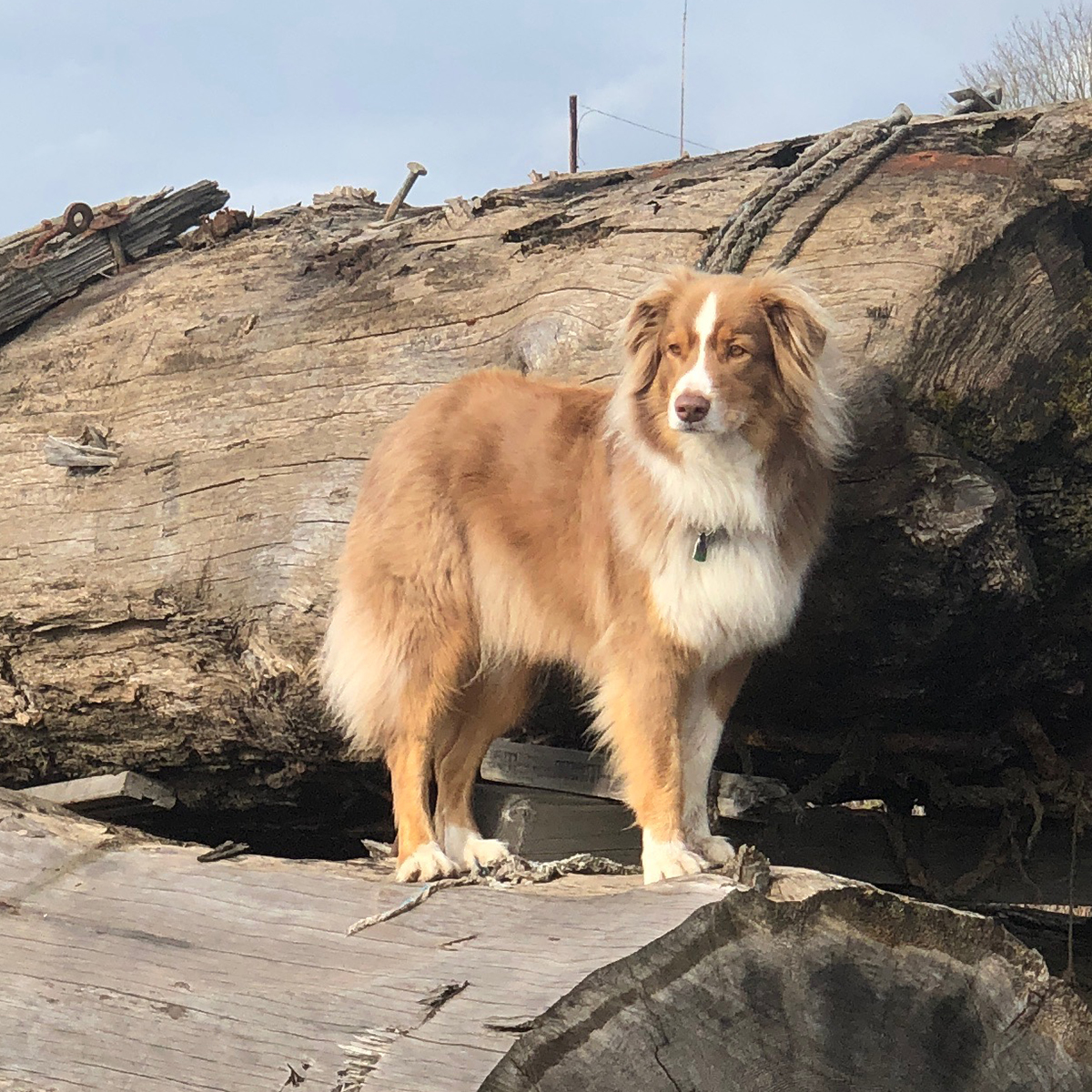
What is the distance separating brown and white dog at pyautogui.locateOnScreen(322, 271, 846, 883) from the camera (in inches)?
136

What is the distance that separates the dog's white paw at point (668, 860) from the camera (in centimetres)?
329

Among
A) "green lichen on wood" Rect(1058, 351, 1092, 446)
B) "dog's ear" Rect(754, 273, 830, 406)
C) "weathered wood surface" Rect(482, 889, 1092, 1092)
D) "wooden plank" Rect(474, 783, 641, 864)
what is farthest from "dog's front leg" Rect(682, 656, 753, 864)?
"weathered wood surface" Rect(482, 889, 1092, 1092)

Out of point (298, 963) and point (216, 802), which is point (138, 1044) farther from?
point (216, 802)

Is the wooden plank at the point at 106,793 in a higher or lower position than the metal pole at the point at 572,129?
lower

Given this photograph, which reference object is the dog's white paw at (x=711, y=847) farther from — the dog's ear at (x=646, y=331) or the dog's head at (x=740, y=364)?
the dog's ear at (x=646, y=331)

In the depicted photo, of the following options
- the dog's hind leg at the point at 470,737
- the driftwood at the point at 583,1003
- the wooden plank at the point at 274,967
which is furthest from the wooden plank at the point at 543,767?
the driftwood at the point at 583,1003

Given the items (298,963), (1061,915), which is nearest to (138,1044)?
(298,963)

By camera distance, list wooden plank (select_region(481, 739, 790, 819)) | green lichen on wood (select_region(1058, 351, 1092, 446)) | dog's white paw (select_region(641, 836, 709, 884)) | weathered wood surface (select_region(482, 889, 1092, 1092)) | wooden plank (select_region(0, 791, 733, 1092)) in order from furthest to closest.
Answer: wooden plank (select_region(481, 739, 790, 819)) → green lichen on wood (select_region(1058, 351, 1092, 446)) → dog's white paw (select_region(641, 836, 709, 884)) → wooden plank (select_region(0, 791, 733, 1092)) → weathered wood surface (select_region(482, 889, 1092, 1092))

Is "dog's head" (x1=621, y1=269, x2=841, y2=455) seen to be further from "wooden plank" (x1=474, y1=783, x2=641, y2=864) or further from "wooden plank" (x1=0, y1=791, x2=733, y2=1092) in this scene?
"wooden plank" (x1=474, y1=783, x2=641, y2=864)

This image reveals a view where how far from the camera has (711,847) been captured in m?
3.65

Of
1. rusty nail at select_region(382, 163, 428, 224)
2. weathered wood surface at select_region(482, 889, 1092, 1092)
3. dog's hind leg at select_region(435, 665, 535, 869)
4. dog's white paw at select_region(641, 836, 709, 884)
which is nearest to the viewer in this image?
weathered wood surface at select_region(482, 889, 1092, 1092)

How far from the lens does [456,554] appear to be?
12.8 feet

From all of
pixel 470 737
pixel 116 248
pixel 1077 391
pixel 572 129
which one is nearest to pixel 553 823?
pixel 470 737

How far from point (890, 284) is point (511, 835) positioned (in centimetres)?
239
